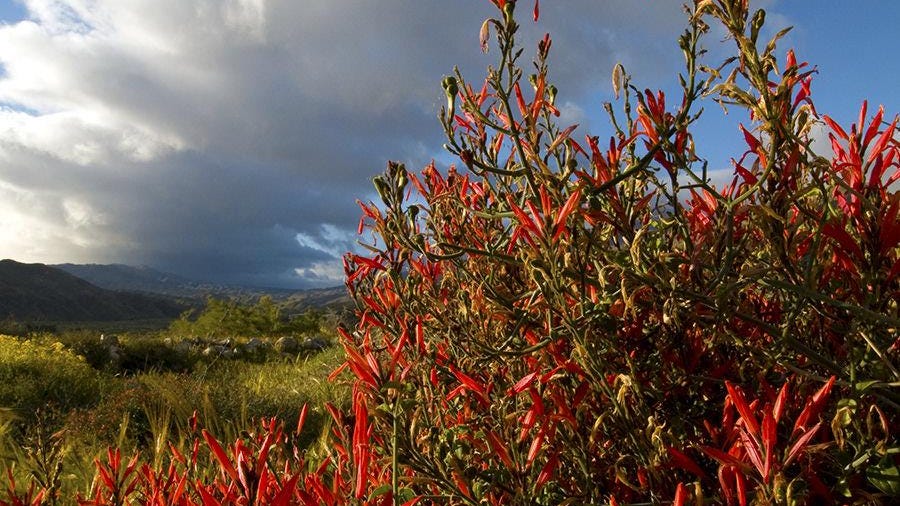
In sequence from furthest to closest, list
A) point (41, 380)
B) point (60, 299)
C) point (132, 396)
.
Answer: point (60, 299) < point (41, 380) < point (132, 396)

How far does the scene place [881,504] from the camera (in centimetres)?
105

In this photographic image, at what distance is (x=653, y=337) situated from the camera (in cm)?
134

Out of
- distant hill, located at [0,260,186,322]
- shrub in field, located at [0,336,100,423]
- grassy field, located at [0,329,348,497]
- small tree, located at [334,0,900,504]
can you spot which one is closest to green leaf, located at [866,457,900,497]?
small tree, located at [334,0,900,504]

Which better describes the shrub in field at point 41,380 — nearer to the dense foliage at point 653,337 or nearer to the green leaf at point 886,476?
the dense foliage at point 653,337

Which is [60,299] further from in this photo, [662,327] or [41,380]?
[662,327]

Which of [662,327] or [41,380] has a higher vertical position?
[662,327]

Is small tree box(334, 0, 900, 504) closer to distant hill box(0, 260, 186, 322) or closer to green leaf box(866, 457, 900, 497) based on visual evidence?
green leaf box(866, 457, 900, 497)

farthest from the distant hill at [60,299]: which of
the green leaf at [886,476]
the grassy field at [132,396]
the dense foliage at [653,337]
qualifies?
the green leaf at [886,476]

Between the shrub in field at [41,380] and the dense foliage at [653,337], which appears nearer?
the dense foliage at [653,337]

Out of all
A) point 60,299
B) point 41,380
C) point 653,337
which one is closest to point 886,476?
point 653,337

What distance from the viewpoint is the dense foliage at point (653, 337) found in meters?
1.06

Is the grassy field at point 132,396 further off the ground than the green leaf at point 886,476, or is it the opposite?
the green leaf at point 886,476

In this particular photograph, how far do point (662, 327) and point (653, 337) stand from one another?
0.03 m

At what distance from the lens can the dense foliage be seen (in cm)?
106
